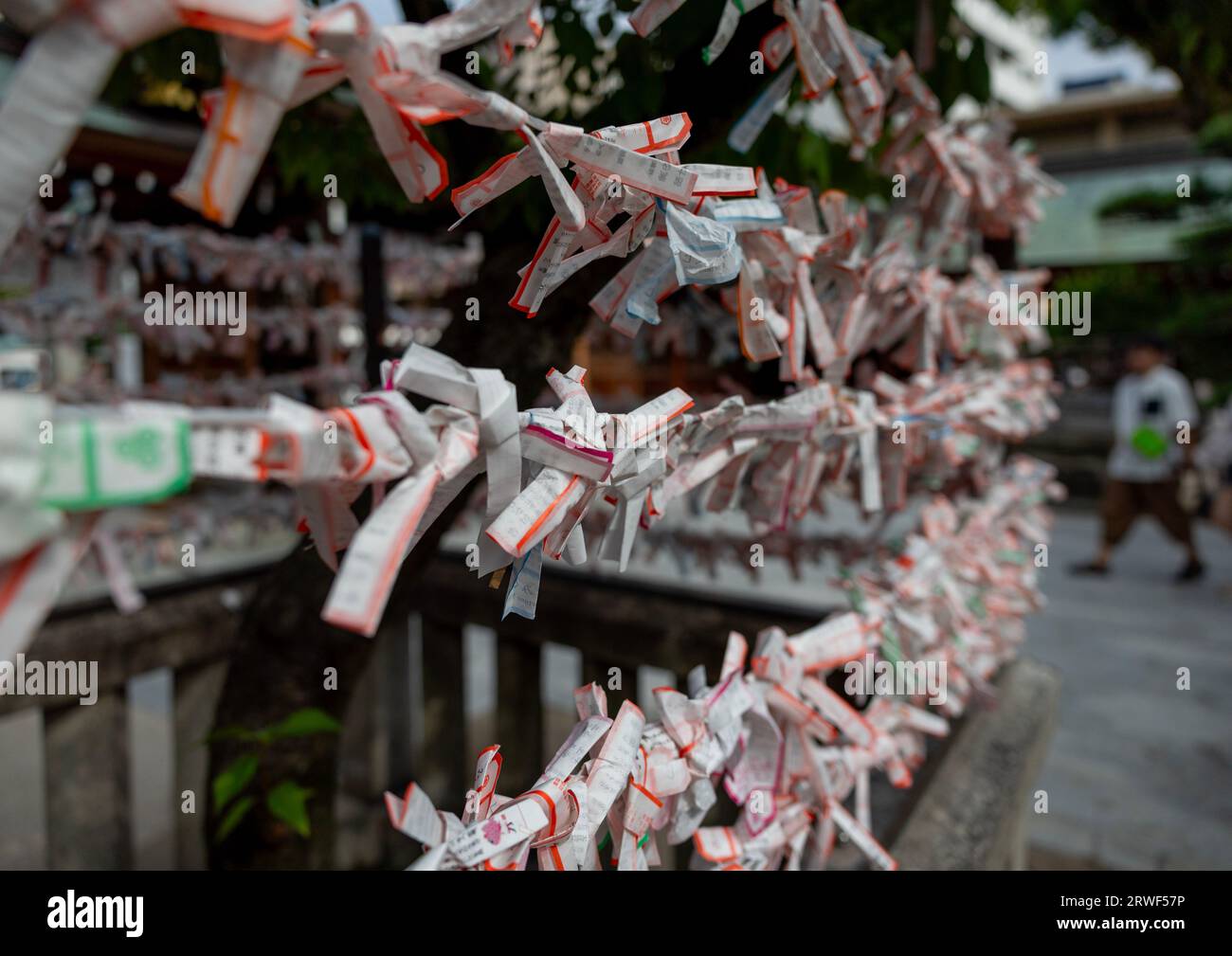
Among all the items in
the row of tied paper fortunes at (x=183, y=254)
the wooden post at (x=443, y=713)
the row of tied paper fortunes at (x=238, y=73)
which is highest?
the row of tied paper fortunes at (x=183, y=254)

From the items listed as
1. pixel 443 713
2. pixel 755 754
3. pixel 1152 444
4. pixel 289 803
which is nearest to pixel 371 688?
pixel 443 713

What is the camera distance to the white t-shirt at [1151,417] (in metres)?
4.06

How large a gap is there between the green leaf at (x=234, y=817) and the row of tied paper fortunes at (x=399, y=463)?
2.11 feet

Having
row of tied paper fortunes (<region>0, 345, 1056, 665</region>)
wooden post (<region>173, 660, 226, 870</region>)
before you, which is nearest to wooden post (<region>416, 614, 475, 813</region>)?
wooden post (<region>173, 660, 226, 870</region>)

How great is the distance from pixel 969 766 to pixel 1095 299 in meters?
7.45

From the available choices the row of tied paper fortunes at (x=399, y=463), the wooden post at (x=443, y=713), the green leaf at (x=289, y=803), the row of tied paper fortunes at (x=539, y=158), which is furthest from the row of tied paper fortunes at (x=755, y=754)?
the wooden post at (x=443, y=713)

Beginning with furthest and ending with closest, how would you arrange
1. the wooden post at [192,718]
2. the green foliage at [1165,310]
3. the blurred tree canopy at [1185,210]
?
the green foliage at [1165,310] → the wooden post at [192,718] → the blurred tree canopy at [1185,210]

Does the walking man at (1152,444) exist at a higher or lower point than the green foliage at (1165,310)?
lower

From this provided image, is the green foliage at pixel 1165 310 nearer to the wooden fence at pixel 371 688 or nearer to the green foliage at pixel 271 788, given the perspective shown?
the wooden fence at pixel 371 688

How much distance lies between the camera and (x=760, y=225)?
0.55 meters

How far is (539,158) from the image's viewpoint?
377mm

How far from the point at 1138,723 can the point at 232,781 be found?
2709 mm
